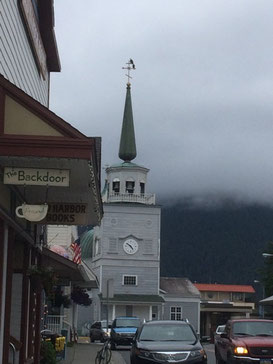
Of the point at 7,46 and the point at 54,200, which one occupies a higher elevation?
the point at 7,46

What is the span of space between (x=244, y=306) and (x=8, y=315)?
94136 millimetres

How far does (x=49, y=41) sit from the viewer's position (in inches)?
861

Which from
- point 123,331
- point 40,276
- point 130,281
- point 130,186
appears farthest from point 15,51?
point 130,186

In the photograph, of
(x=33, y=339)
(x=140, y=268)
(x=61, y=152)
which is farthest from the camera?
(x=140, y=268)

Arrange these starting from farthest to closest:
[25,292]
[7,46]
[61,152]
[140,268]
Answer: [140,268], [25,292], [7,46], [61,152]

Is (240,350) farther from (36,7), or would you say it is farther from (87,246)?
(87,246)

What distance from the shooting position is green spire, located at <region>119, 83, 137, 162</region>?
98.7m

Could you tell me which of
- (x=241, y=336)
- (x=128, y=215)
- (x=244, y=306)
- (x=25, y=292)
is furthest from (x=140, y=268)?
(x=25, y=292)

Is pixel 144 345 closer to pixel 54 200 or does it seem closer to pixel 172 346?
pixel 172 346

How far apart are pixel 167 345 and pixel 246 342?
7.98 feet

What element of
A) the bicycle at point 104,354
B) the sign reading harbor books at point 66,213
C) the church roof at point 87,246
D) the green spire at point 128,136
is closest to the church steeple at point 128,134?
the green spire at point 128,136

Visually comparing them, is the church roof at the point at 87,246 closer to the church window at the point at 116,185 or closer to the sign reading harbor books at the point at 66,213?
the church window at the point at 116,185

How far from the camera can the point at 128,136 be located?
330 feet

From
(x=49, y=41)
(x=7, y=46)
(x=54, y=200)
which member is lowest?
(x=54, y=200)
